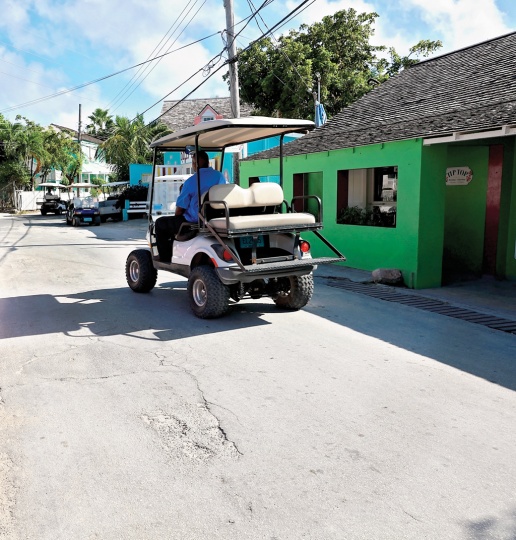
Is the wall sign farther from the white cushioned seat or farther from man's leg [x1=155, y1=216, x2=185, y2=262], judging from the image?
man's leg [x1=155, y1=216, x2=185, y2=262]

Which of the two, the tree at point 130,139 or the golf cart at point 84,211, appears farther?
the tree at point 130,139

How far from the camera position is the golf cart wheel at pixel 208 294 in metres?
6.70

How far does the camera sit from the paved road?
2822 mm

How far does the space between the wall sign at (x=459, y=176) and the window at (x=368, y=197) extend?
46.2 inches

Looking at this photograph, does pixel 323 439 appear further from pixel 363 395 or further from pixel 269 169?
pixel 269 169

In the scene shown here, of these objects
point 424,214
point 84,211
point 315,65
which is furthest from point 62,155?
point 424,214

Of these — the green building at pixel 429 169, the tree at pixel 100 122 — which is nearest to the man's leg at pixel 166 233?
the green building at pixel 429 169

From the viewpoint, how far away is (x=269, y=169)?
51.3ft

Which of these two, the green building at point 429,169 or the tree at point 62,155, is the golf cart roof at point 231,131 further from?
the tree at point 62,155

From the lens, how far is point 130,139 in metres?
33.8

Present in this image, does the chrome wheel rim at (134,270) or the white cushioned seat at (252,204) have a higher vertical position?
the white cushioned seat at (252,204)

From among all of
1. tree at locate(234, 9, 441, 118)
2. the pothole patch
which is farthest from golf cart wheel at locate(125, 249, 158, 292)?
tree at locate(234, 9, 441, 118)

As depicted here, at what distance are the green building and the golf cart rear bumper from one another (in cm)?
383

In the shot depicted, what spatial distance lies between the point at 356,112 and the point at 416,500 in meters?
12.2
